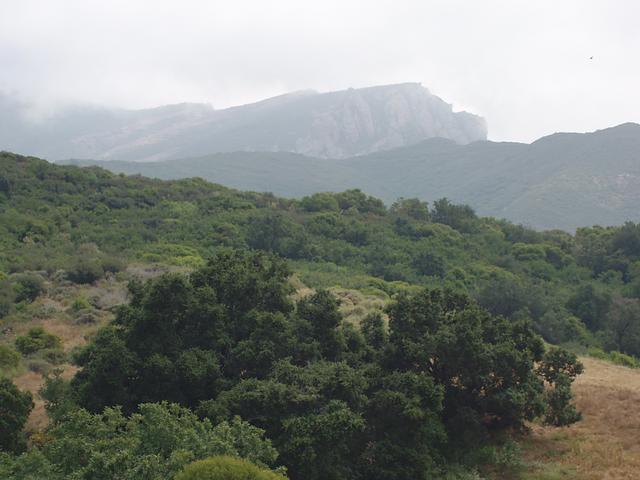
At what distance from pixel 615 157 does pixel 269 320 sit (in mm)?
101834

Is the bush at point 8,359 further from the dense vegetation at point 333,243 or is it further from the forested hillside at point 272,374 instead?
the dense vegetation at point 333,243

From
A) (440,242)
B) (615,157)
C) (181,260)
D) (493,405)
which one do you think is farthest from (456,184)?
(493,405)

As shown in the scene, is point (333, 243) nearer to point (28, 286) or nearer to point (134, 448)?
point (28, 286)

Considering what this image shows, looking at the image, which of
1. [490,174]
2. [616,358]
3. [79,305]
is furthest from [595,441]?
[490,174]

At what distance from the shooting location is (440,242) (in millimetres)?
Answer: 47094

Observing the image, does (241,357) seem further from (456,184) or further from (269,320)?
(456,184)

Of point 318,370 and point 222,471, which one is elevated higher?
point 222,471

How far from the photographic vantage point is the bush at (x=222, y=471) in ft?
27.5

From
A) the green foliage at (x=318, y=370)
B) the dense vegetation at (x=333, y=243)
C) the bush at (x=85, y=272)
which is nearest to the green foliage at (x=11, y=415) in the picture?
the green foliage at (x=318, y=370)

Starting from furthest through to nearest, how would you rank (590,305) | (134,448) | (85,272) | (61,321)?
(590,305), (85,272), (61,321), (134,448)

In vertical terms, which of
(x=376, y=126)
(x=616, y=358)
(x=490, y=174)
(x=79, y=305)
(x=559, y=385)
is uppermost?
(x=376, y=126)

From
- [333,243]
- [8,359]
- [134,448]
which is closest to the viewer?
[134,448]

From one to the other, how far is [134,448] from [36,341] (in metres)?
12.7

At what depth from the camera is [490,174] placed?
11831cm
